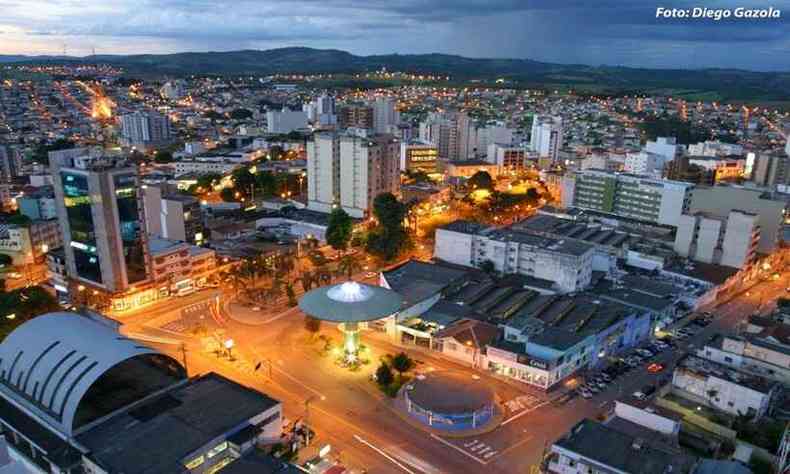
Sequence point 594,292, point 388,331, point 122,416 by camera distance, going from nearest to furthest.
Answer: point 122,416 < point 388,331 < point 594,292

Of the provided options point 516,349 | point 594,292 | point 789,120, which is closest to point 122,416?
point 516,349

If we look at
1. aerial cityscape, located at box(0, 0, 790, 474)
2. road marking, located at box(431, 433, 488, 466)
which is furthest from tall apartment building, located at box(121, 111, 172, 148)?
road marking, located at box(431, 433, 488, 466)

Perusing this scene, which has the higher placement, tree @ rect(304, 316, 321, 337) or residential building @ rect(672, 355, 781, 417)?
residential building @ rect(672, 355, 781, 417)

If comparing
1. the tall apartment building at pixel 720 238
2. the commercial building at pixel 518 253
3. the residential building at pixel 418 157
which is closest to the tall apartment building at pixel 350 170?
the commercial building at pixel 518 253

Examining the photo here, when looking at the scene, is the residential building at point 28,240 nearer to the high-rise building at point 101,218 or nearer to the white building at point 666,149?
the high-rise building at point 101,218

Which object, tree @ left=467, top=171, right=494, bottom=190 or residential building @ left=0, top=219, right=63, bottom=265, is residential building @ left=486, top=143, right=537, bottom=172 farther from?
residential building @ left=0, top=219, right=63, bottom=265

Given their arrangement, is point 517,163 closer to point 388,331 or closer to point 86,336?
point 388,331
